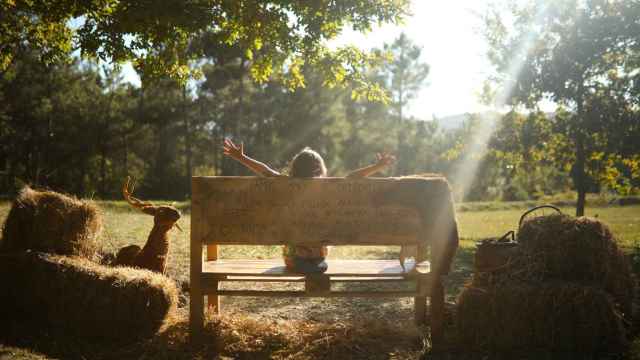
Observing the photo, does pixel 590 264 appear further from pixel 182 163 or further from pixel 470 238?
pixel 182 163

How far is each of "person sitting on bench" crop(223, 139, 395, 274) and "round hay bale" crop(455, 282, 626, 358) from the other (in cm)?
157

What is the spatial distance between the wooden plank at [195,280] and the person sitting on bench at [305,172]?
0.66 m

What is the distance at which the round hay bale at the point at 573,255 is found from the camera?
17.3ft

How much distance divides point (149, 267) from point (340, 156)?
5036cm

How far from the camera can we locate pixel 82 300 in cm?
506

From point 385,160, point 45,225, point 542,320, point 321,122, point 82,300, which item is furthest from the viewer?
point 321,122

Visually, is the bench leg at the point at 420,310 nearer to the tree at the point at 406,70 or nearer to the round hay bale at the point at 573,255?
the round hay bale at the point at 573,255

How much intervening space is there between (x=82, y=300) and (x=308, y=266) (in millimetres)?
2282

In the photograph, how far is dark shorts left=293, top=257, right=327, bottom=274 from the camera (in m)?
5.05

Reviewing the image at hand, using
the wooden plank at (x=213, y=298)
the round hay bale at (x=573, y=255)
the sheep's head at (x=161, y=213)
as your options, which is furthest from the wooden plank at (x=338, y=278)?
the sheep's head at (x=161, y=213)

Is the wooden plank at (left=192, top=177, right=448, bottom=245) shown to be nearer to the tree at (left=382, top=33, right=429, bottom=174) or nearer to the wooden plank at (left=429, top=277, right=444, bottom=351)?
the wooden plank at (left=429, top=277, right=444, bottom=351)

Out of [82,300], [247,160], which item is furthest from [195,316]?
[247,160]

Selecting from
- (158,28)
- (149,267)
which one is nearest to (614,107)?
(158,28)

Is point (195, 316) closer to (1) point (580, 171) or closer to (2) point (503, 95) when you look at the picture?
(2) point (503, 95)
